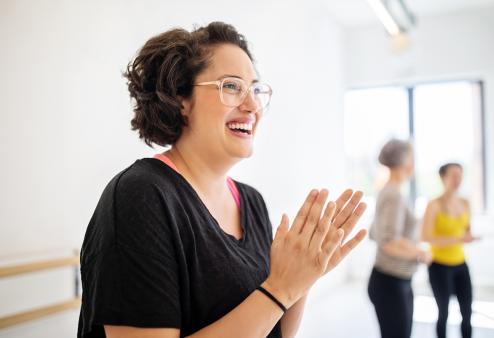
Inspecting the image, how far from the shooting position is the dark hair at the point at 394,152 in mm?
2697

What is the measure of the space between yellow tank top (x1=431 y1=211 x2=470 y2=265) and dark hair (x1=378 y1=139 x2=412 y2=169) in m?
0.82

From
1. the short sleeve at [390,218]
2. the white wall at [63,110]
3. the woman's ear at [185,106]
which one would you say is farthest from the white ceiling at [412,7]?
the woman's ear at [185,106]

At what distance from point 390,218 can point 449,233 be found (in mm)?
892

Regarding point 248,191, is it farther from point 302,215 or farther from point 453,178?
point 453,178

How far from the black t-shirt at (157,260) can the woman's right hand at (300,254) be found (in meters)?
0.11

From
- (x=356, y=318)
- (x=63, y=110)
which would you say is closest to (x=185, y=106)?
(x=63, y=110)

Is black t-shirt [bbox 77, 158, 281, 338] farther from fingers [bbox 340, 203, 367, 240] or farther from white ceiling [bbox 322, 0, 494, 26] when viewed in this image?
white ceiling [bbox 322, 0, 494, 26]

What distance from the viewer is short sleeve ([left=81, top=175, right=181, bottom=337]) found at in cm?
82

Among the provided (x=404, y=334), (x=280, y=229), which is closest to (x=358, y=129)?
(x=404, y=334)

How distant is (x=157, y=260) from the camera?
84 cm

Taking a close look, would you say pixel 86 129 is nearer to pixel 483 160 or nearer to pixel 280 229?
pixel 280 229

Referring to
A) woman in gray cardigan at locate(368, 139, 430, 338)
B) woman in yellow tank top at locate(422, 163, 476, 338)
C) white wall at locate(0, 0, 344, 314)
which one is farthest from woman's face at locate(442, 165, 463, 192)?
white wall at locate(0, 0, 344, 314)

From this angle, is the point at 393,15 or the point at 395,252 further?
the point at 393,15

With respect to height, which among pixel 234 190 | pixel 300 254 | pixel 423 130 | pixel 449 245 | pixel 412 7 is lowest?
pixel 449 245
